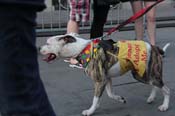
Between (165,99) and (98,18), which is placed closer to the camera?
(165,99)

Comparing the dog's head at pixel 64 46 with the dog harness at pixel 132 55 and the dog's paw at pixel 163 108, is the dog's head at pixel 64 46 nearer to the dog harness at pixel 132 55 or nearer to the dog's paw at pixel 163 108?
the dog harness at pixel 132 55

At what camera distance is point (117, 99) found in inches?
186

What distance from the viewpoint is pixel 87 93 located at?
5.06m

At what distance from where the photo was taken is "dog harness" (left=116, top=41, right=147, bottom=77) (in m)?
4.29

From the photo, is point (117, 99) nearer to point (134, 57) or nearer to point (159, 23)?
point (134, 57)

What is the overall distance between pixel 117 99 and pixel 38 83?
2.89 m

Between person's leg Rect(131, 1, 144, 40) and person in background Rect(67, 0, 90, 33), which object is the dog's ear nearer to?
person in background Rect(67, 0, 90, 33)

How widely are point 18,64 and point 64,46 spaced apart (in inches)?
97.0

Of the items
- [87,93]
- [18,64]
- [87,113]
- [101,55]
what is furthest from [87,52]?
[18,64]

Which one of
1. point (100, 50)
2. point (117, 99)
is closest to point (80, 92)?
point (117, 99)

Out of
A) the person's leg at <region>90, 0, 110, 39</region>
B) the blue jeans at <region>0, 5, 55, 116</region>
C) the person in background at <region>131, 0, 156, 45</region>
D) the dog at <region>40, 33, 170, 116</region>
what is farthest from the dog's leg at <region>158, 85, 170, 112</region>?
the blue jeans at <region>0, 5, 55, 116</region>

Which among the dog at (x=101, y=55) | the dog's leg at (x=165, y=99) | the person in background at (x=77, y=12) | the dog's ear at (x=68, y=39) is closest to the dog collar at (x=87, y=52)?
the dog at (x=101, y=55)

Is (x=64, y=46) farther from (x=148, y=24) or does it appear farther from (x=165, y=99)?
(x=148, y=24)

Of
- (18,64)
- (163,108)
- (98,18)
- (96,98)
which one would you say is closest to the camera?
(18,64)
